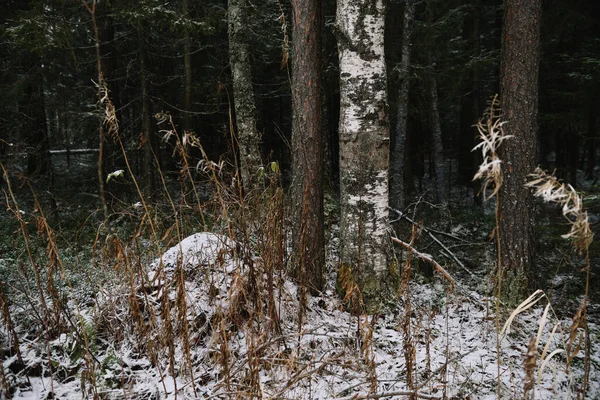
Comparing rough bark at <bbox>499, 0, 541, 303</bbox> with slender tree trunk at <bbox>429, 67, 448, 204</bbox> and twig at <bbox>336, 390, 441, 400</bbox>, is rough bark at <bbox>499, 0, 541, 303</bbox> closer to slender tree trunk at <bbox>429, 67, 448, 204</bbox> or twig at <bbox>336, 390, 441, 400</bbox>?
twig at <bbox>336, 390, 441, 400</bbox>

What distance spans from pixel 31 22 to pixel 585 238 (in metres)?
9.72

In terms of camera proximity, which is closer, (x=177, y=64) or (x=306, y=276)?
(x=306, y=276)

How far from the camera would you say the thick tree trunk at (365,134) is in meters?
3.52

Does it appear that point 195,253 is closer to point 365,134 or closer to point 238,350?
point 238,350

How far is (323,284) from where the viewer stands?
399 cm

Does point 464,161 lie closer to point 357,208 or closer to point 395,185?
point 395,185

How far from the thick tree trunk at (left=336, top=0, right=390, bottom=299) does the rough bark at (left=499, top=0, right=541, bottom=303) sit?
1.96 metres

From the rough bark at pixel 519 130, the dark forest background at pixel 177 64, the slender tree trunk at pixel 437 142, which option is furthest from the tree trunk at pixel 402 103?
the rough bark at pixel 519 130

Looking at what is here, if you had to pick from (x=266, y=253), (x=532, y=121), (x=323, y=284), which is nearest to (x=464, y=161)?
(x=532, y=121)

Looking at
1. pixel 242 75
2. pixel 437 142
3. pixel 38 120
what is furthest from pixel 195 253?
pixel 437 142

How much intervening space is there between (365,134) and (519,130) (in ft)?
7.59

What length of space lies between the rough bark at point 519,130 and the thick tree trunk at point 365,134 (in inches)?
77.1

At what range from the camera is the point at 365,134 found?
11.8 feet

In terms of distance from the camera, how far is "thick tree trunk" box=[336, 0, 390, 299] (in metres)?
3.52
